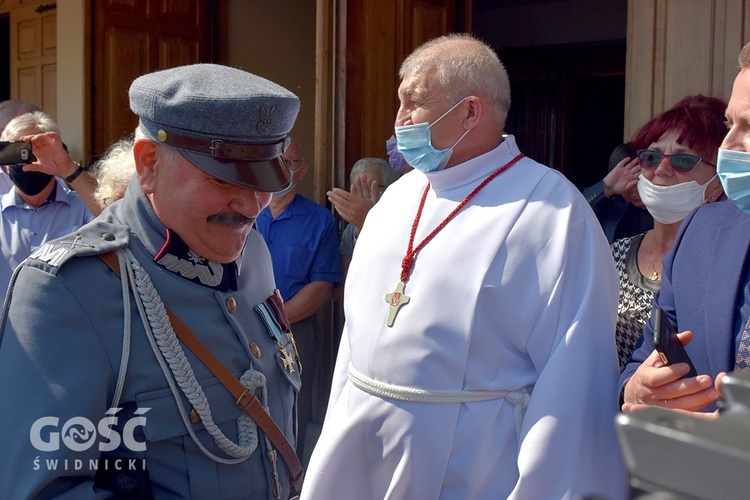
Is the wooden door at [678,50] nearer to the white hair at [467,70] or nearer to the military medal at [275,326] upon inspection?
the white hair at [467,70]

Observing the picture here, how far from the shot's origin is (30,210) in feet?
14.2

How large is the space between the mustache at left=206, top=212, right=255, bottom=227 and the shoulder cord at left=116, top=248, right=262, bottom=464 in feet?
0.60

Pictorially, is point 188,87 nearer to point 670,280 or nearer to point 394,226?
point 394,226

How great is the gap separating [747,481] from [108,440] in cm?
137

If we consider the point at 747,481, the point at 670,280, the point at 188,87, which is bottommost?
the point at 670,280

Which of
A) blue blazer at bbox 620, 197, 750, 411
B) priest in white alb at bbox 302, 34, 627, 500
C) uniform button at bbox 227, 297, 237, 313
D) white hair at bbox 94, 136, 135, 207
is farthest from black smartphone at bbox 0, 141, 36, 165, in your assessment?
blue blazer at bbox 620, 197, 750, 411

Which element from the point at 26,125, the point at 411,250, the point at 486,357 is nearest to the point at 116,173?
the point at 411,250

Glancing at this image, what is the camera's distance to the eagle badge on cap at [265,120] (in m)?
1.89

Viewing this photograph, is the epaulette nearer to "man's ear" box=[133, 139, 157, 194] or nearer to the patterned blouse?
"man's ear" box=[133, 139, 157, 194]

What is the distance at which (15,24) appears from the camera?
8.08 metres

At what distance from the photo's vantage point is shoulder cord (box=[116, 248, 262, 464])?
1.74 metres

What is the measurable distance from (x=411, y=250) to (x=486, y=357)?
40cm

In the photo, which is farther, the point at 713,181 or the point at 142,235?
the point at 713,181

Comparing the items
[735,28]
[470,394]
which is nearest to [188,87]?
[470,394]
